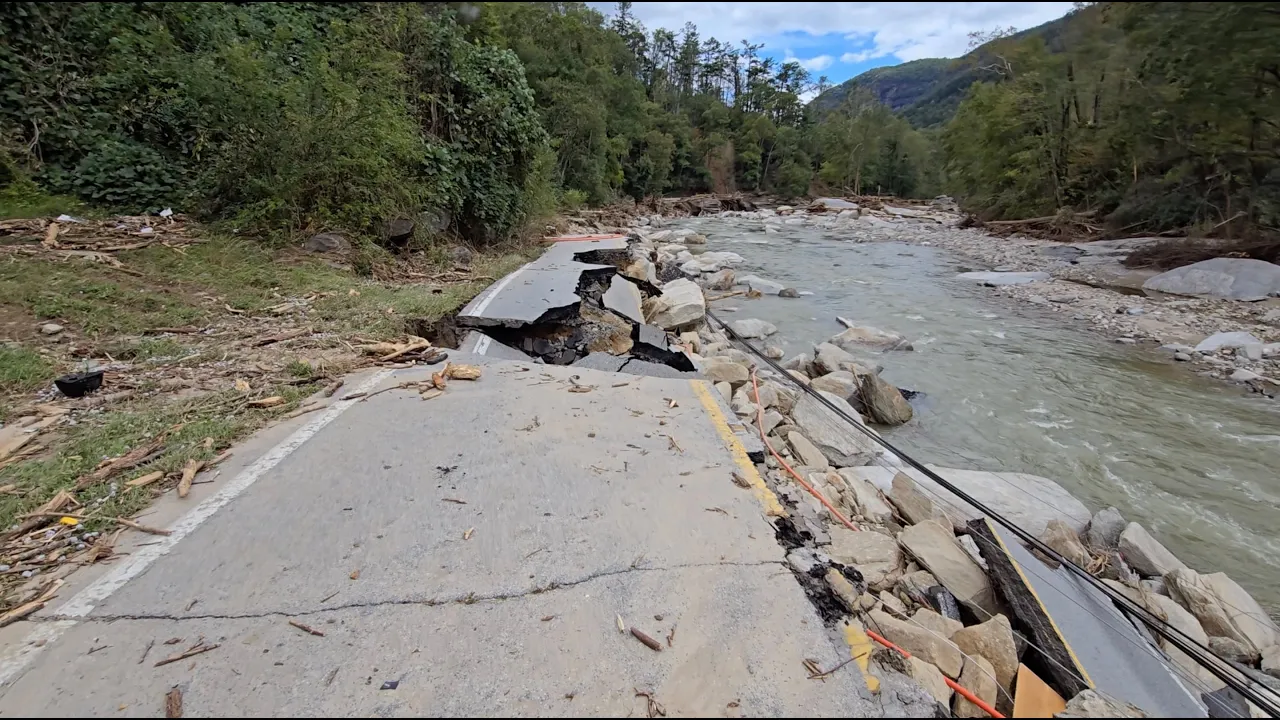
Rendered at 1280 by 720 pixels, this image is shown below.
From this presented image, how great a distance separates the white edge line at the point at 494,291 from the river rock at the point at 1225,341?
10.4 meters

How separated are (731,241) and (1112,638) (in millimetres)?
23786

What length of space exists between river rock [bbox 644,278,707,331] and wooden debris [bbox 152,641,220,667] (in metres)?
7.74

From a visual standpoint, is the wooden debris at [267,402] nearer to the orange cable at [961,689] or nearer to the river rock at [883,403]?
the orange cable at [961,689]

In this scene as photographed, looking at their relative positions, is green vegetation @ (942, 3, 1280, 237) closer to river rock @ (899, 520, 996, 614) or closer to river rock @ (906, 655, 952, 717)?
river rock @ (906, 655, 952, 717)

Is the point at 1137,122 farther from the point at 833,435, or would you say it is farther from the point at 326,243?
the point at 326,243

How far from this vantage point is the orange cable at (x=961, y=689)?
1808 millimetres

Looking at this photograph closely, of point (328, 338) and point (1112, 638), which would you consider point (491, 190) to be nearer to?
point (328, 338)

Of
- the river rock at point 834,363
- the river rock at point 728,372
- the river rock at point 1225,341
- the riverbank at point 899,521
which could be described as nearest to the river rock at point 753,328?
the river rock at point 834,363

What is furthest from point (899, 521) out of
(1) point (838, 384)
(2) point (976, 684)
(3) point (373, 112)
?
(3) point (373, 112)

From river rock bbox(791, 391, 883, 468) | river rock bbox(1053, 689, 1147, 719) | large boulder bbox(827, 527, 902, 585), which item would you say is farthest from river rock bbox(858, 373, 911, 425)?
river rock bbox(1053, 689, 1147, 719)

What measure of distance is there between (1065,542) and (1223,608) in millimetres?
790

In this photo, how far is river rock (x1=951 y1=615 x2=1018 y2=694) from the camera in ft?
7.02

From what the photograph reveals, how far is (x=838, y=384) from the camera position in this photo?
6.74 m

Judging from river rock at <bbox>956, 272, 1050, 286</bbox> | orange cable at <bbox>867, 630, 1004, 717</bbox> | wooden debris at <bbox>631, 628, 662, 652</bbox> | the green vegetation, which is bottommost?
river rock at <bbox>956, 272, 1050, 286</bbox>
